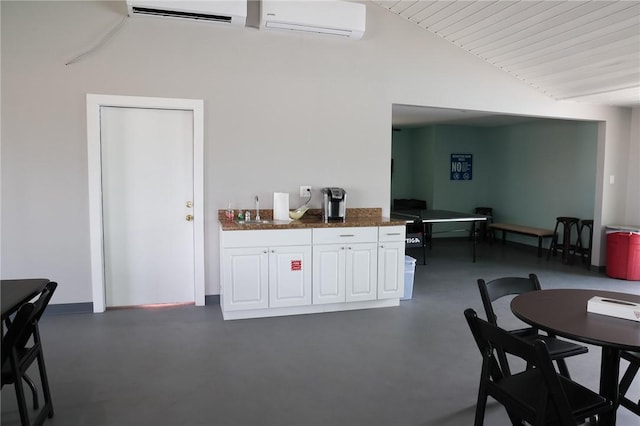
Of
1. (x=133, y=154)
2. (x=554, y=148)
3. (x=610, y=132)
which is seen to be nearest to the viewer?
(x=133, y=154)

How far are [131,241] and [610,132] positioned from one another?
260 inches

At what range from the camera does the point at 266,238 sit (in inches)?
165

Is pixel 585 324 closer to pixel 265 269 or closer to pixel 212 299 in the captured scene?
pixel 265 269

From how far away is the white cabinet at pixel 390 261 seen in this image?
4.59m

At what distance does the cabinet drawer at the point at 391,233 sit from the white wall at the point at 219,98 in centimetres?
57

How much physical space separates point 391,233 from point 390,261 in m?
0.29

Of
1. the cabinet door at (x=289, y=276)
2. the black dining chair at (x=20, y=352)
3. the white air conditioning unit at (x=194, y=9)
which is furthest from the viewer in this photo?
the cabinet door at (x=289, y=276)

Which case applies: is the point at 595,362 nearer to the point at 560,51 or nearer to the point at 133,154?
the point at 560,51

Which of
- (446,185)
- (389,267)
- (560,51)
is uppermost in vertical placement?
(560,51)

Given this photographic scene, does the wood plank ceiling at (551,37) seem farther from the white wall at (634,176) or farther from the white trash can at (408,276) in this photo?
the white trash can at (408,276)

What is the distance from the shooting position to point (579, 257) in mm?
7473

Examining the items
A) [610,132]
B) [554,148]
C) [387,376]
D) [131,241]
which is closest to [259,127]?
[131,241]

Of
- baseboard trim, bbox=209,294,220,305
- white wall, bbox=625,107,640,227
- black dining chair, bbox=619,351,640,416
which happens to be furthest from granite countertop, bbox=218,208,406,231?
white wall, bbox=625,107,640,227

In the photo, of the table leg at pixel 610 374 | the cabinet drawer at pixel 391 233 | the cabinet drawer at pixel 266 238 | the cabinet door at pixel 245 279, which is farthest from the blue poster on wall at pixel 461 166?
the table leg at pixel 610 374
